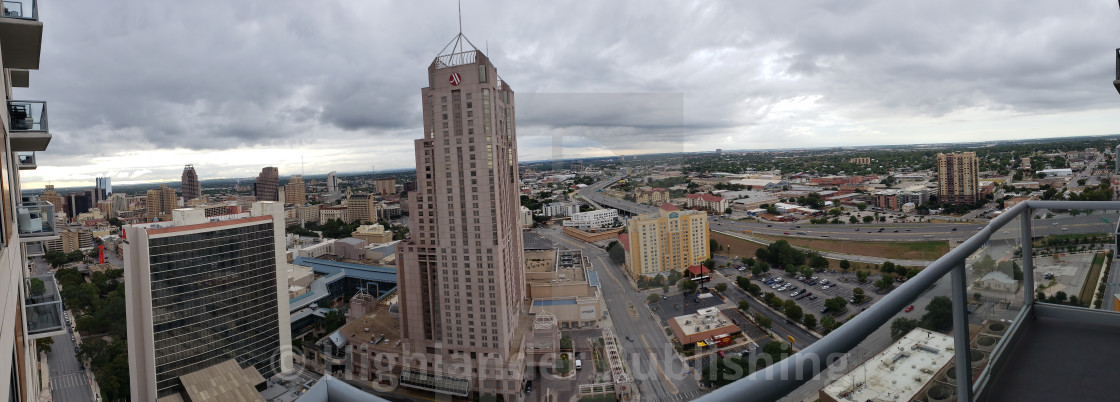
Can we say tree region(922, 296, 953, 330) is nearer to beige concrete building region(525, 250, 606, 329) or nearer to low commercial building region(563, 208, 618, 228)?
beige concrete building region(525, 250, 606, 329)

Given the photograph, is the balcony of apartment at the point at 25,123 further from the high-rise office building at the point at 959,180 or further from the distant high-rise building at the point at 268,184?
the distant high-rise building at the point at 268,184

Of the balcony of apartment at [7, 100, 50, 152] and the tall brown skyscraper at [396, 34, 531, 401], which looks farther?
the tall brown skyscraper at [396, 34, 531, 401]

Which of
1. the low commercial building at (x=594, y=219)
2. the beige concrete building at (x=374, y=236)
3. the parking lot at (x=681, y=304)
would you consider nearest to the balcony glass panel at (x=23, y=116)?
the parking lot at (x=681, y=304)

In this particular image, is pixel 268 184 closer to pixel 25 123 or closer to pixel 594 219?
pixel 594 219

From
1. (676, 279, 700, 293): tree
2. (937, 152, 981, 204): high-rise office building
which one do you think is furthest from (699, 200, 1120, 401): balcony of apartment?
(937, 152, 981, 204): high-rise office building

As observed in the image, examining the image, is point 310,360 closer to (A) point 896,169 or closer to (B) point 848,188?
(B) point 848,188

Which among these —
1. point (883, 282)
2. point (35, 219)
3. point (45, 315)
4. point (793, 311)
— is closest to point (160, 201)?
point (35, 219)

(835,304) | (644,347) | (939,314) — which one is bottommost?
(644,347)
